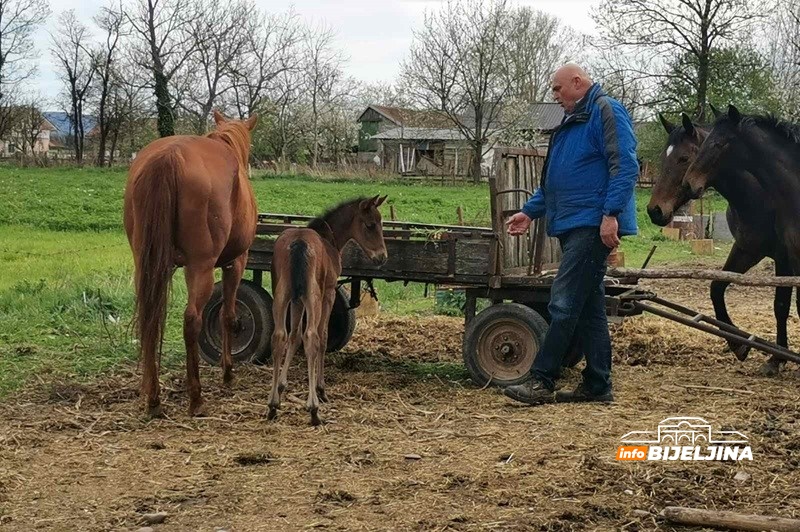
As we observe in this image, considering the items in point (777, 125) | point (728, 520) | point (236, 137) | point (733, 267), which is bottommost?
point (728, 520)

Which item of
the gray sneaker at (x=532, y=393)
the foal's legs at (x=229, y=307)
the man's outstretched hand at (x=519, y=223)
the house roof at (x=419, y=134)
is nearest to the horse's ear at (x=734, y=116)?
the man's outstretched hand at (x=519, y=223)

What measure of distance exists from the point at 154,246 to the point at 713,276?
13.3ft

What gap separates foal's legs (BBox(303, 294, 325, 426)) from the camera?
223 inches

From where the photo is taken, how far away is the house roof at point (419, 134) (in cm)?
6347

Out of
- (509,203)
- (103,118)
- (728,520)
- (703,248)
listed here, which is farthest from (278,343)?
(103,118)

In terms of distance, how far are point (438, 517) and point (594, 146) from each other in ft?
10.1

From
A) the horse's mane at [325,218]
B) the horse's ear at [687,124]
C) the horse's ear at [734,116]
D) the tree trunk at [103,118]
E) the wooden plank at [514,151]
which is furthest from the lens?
the tree trunk at [103,118]

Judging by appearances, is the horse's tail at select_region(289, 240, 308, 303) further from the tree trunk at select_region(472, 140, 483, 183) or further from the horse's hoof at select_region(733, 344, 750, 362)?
the tree trunk at select_region(472, 140, 483, 183)

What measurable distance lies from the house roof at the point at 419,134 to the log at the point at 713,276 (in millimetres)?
53203

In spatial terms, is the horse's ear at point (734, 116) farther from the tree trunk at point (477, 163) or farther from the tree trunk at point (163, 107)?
the tree trunk at point (163, 107)

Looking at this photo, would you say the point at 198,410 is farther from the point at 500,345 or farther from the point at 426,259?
the point at 500,345

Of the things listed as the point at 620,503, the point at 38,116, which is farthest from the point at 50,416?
the point at 38,116

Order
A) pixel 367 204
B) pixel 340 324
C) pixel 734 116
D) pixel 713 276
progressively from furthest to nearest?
pixel 340 324 < pixel 734 116 < pixel 367 204 < pixel 713 276

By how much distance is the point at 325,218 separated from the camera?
7.00m
